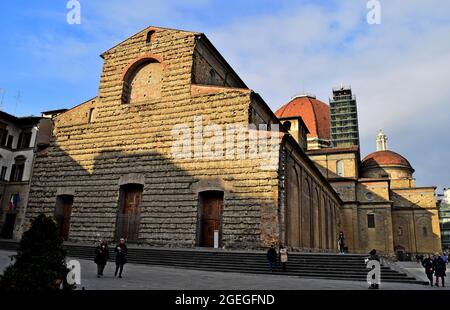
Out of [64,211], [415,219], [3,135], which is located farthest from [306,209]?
[415,219]

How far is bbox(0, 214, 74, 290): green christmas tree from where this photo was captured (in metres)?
5.21

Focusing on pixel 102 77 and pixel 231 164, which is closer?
pixel 231 164

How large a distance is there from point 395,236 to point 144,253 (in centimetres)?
4014

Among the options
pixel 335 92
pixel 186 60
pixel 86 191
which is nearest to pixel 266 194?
pixel 186 60

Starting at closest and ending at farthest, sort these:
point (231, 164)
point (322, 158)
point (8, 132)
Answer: point (231, 164)
point (8, 132)
point (322, 158)

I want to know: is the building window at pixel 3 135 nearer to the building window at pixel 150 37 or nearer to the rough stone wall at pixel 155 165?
the rough stone wall at pixel 155 165

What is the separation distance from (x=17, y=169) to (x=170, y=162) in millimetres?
16620

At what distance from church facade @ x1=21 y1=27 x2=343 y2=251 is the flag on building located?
557 cm

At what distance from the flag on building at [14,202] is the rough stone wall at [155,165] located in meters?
5.66

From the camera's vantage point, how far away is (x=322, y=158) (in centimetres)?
4709

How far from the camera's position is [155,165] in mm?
21406

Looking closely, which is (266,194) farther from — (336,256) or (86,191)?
(86,191)

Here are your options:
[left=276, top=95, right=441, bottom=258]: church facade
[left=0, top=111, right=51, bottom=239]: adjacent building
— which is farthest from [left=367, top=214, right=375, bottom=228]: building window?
[left=0, top=111, right=51, bottom=239]: adjacent building

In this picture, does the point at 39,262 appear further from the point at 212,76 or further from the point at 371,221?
the point at 371,221
